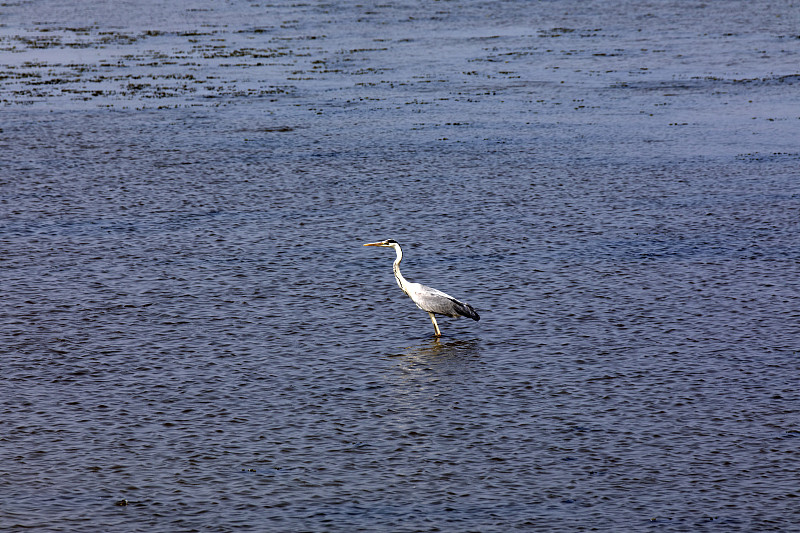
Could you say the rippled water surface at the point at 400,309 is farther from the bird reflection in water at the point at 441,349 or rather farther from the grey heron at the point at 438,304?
the grey heron at the point at 438,304

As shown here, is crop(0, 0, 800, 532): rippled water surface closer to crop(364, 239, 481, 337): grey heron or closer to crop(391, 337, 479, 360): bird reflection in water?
crop(391, 337, 479, 360): bird reflection in water

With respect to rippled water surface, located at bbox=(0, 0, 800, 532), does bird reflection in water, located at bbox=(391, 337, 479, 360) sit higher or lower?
lower

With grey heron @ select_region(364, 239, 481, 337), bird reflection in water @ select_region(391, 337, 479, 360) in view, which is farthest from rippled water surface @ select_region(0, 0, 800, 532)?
grey heron @ select_region(364, 239, 481, 337)

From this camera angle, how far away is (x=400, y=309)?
75.4 ft

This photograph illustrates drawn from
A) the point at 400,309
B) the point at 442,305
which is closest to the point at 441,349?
the point at 442,305

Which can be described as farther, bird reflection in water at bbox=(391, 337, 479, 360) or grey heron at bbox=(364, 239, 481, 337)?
grey heron at bbox=(364, 239, 481, 337)

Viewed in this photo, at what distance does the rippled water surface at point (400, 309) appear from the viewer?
14.6 m

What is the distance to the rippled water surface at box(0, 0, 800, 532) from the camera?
577 inches

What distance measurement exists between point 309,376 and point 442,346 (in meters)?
3.17

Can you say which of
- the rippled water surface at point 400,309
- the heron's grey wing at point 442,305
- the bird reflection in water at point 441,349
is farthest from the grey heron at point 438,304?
the rippled water surface at point 400,309

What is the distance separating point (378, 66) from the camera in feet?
203

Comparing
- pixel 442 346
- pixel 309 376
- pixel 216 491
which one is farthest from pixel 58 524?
pixel 442 346

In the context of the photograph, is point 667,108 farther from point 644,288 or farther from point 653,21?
point 653,21

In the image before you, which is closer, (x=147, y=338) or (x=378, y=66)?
(x=147, y=338)
